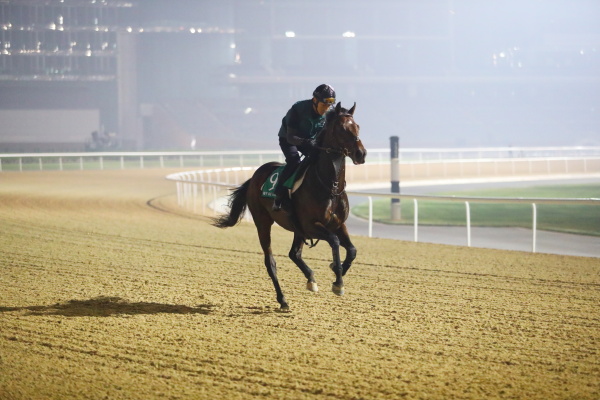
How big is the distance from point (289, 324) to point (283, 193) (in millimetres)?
1248

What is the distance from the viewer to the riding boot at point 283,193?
22.7 ft

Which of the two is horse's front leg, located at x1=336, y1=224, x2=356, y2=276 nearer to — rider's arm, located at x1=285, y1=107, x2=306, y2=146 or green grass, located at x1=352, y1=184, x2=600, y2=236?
rider's arm, located at x1=285, y1=107, x2=306, y2=146

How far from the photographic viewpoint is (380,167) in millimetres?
33094

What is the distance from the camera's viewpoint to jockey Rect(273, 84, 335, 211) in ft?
21.6

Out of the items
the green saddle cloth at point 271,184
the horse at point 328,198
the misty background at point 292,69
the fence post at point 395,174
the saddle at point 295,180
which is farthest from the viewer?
the misty background at point 292,69

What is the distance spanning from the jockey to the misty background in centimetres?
4872

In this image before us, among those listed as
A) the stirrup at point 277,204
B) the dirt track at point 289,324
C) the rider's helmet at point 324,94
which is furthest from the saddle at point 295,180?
the dirt track at point 289,324

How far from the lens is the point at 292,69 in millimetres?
71750

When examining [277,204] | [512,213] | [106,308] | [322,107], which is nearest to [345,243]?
[277,204]

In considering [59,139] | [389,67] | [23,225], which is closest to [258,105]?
[389,67]

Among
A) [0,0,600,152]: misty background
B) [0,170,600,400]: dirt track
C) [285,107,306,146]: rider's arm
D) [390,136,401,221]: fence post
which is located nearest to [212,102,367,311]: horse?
[285,107,306,146]: rider's arm

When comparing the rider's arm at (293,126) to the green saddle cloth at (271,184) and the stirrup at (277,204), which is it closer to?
the green saddle cloth at (271,184)

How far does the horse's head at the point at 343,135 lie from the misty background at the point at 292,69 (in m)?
49.2

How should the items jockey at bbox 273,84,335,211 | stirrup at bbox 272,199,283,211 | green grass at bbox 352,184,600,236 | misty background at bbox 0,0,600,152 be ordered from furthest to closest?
misty background at bbox 0,0,600,152
green grass at bbox 352,184,600,236
stirrup at bbox 272,199,283,211
jockey at bbox 273,84,335,211
